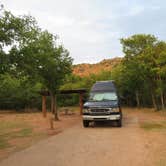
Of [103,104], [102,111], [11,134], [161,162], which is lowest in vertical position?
[161,162]

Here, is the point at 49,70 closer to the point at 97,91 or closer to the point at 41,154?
the point at 97,91

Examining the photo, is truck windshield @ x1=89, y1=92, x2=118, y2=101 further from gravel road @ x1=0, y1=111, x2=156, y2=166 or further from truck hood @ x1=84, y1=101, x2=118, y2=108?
gravel road @ x1=0, y1=111, x2=156, y2=166

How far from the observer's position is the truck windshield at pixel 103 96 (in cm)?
1947

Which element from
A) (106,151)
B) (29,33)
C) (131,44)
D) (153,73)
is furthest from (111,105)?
(131,44)

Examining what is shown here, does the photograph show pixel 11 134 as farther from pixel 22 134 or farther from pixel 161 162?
pixel 161 162

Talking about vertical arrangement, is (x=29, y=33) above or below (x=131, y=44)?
below

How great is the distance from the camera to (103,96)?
19812mm

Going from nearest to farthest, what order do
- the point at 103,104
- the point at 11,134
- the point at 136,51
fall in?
the point at 11,134, the point at 103,104, the point at 136,51

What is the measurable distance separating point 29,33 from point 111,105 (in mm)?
7213

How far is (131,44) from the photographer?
3744cm

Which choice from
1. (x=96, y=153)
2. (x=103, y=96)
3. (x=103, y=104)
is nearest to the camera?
(x=96, y=153)

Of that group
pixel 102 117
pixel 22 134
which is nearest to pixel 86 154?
pixel 22 134

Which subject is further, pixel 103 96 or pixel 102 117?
pixel 103 96

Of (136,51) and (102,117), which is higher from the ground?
(136,51)
